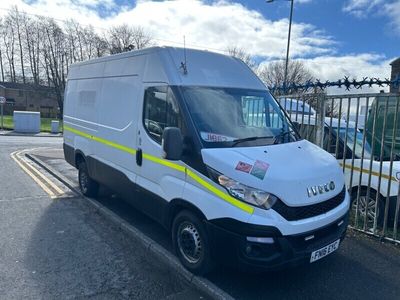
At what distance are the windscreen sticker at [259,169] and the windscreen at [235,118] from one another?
0.46 metres

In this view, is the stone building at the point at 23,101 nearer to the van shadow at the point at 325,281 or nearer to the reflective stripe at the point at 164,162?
the reflective stripe at the point at 164,162

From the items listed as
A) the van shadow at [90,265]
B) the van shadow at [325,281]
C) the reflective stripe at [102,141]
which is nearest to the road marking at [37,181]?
the reflective stripe at [102,141]

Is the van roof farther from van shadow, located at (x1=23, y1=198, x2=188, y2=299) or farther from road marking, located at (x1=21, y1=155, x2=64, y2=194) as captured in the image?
road marking, located at (x1=21, y1=155, x2=64, y2=194)

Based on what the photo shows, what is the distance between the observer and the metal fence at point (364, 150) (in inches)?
197

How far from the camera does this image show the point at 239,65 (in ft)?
15.8

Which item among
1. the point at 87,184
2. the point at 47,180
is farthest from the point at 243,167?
the point at 47,180

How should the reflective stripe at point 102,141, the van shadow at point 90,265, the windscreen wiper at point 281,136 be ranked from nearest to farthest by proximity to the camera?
the van shadow at point 90,265, the windscreen wiper at point 281,136, the reflective stripe at point 102,141

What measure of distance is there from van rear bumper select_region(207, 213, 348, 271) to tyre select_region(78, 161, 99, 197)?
4.07m

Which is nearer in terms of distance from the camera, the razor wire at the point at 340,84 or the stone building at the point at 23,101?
the razor wire at the point at 340,84

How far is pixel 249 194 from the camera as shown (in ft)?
10.6

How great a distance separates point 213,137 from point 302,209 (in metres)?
1.19

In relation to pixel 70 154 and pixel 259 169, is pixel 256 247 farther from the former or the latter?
pixel 70 154

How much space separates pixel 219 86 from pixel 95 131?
2925mm

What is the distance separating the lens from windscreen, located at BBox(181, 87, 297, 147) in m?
3.79
